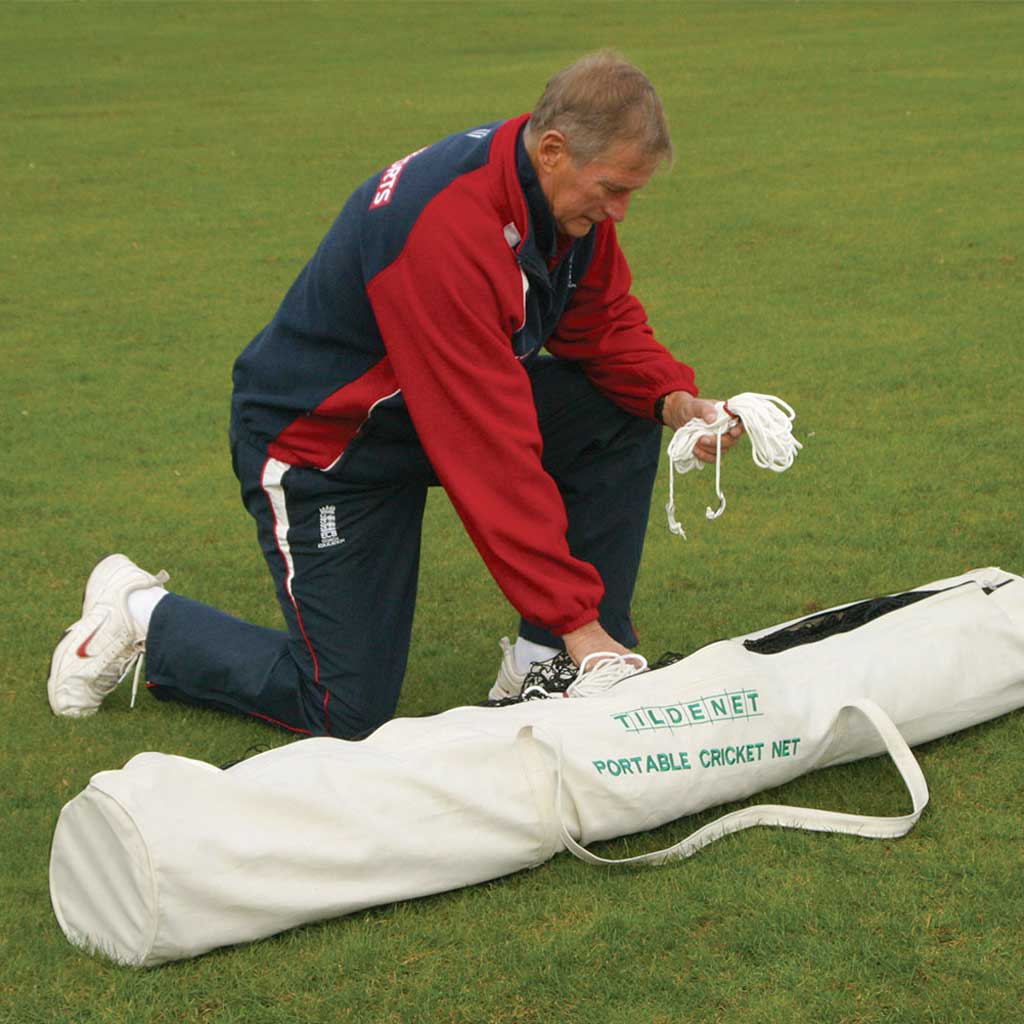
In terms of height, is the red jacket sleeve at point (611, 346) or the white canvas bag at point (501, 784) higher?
the red jacket sleeve at point (611, 346)

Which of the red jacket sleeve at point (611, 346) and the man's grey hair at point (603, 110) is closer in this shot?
the man's grey hair at point (603, 110)

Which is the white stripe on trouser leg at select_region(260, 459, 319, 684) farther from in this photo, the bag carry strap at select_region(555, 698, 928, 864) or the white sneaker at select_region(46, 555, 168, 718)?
the bag carry strap at select_region(555, 698, 928, 864)

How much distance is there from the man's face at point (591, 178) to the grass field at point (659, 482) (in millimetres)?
1392

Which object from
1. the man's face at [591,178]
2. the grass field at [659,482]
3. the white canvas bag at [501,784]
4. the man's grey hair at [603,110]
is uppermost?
the man's grey hair at [603,110]

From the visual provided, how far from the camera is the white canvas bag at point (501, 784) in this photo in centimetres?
309

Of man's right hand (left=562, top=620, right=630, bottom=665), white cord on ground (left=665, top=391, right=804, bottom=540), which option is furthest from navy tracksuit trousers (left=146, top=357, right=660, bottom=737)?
man's right hand (left=562, top=620, right=630, bottom=665)

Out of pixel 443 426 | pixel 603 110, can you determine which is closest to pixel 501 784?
pixel 443 426

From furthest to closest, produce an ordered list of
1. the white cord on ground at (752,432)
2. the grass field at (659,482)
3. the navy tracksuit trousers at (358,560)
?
1. the navy tracksuit trousers at (358,560)
2. the white cord on ground at (752,432)
3. the grass field at (659,482)

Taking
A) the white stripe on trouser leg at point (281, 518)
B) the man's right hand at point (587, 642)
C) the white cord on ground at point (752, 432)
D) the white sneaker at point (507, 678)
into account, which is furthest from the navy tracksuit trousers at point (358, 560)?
the man's right hand at point (587, 642)

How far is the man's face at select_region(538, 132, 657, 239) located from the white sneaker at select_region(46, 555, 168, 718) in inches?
68.1

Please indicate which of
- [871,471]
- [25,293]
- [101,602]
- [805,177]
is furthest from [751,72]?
[101,602]

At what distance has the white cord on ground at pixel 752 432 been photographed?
161 inches

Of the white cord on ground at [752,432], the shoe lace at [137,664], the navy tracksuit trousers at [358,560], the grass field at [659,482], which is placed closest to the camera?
the grass field at [659,482]

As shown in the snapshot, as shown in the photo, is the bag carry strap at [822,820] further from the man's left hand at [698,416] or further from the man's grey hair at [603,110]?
the man's grey hair at [603,110]
